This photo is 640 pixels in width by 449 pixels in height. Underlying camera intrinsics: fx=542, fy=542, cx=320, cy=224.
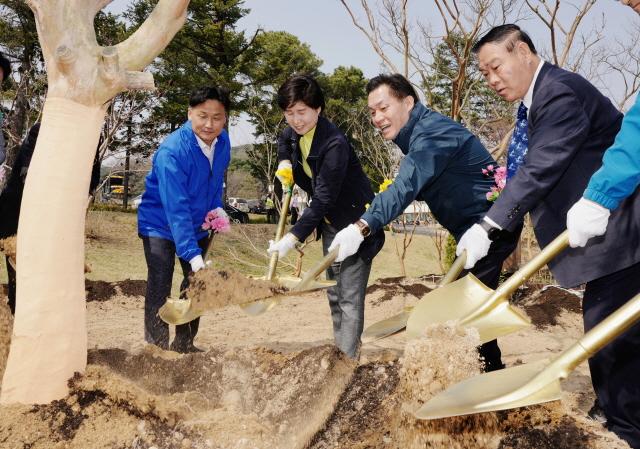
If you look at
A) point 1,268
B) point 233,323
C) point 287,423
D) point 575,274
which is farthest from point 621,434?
point 1,268

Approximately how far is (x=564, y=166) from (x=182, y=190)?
1882mm

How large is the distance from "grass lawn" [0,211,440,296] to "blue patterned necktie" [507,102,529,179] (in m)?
5.15

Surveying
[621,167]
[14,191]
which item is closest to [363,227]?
[621,167]

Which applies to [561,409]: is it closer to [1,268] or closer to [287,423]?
[287,423]

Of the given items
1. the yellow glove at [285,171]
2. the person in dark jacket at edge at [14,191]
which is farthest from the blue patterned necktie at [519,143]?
the person in dark jacket at edge at [14,191]

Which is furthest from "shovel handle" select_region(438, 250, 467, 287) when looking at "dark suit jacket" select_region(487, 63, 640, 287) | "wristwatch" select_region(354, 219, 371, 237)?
"wristwatch" select_region(354, 219, 371, 237)

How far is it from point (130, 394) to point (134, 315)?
151 inches

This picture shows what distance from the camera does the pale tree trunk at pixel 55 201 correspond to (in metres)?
1.96

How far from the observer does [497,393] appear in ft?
4.75

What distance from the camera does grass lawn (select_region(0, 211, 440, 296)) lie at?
884 cm

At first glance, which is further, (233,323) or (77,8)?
(233,323)

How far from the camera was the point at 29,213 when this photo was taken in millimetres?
1992

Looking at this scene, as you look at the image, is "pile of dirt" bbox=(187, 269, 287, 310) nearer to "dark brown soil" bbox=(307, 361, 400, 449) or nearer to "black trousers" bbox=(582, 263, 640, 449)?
"dark brown soil" bbox=(307, 361, 400, 449)

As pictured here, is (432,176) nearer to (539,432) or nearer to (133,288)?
(539,432)
